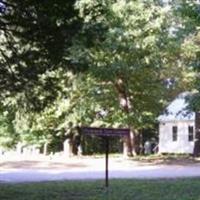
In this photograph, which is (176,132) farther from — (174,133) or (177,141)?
(177,141)

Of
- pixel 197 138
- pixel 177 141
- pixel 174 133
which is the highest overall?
pixel 174 133

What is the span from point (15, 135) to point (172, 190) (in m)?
31.8

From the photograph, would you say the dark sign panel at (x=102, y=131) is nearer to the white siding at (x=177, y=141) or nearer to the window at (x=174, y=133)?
the white siding at (x=177, y=141)

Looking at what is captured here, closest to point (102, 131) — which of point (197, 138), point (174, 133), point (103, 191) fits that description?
point (103, 191)

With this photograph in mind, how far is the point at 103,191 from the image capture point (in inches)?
602

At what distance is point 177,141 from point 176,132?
0.87 metres

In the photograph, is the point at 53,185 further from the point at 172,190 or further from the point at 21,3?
the point at 21,3

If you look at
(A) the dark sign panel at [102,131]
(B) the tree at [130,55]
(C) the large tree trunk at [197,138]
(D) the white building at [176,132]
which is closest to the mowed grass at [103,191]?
(A) the dark sign panel at [102,131]

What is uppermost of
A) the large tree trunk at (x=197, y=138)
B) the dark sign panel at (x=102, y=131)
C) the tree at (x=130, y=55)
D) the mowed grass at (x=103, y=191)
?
the tree at (x=130, y=55)

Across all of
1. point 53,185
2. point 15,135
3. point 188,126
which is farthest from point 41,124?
point 53,185

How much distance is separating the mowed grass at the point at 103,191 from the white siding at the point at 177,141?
96.6 feet

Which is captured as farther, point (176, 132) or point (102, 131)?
point (176, 132)

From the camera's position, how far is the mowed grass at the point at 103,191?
14.0 metres

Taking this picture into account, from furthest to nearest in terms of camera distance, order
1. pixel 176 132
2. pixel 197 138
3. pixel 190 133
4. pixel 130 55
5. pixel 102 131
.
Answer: pixel 176 132 → pixel 190 133 → pixel 197 138 → pixel 130 55 → pixel 102 131
